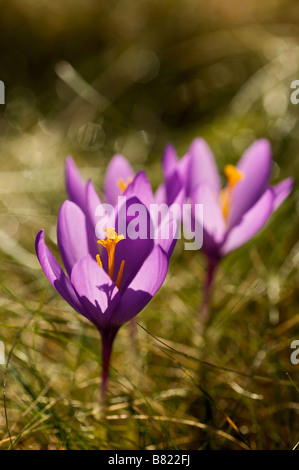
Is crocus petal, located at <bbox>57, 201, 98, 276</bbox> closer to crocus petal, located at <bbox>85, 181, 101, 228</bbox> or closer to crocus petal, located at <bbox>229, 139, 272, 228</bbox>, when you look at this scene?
crocus petal, located at <bbox>85, 181, 101, 228</bbox>

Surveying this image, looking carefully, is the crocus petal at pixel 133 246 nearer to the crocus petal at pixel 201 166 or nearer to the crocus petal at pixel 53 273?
the crocus petal at pixel 53 273

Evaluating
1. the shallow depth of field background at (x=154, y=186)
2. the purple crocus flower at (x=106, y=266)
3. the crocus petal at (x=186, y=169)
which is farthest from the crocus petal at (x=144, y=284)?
the crocus petal at (x=186, y=169)

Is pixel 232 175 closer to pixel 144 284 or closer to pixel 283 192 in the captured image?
pixel 283 192

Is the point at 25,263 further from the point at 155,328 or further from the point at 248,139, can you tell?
the point at 248,139

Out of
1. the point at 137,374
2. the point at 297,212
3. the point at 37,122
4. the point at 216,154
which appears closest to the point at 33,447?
the point at 137,374

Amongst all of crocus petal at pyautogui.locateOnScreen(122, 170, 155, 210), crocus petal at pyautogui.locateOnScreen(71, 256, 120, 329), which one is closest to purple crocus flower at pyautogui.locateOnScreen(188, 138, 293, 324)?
crocus petal at pyautogui.locateOnScreen(122, 170, 155, 210)
